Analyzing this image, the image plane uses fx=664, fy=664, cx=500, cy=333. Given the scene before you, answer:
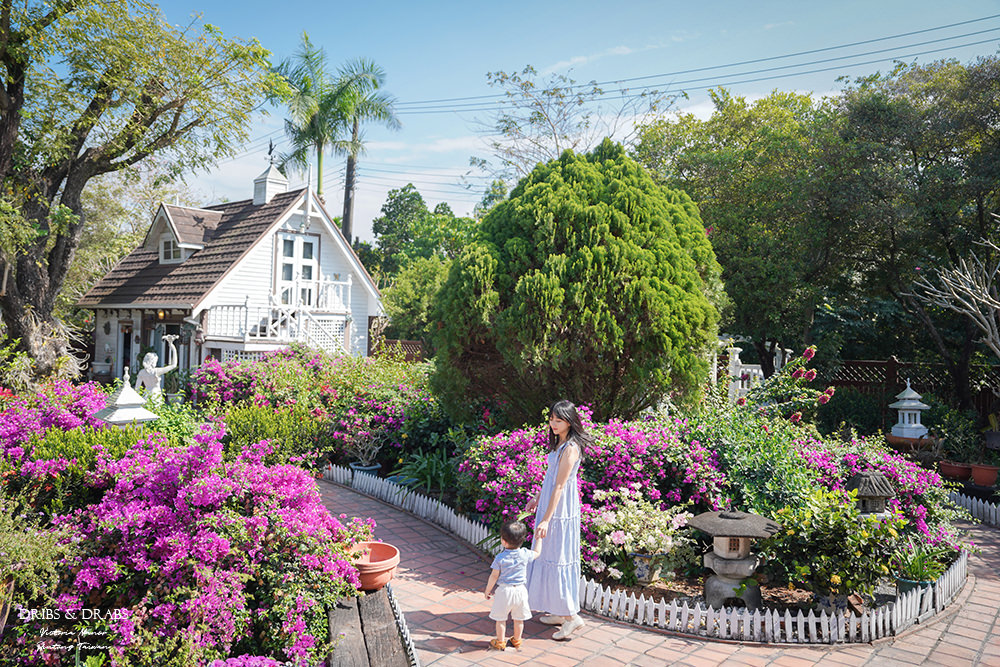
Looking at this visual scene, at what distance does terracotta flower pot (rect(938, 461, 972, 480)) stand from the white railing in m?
13.4

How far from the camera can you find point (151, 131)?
17.1 meters

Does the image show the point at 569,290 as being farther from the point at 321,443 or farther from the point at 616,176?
the point at 321,443

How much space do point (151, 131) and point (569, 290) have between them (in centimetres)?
1434

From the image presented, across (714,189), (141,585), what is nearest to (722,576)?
(141,585)

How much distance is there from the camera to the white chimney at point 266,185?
21741 millimetres

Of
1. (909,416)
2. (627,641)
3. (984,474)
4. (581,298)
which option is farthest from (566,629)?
(909,416)

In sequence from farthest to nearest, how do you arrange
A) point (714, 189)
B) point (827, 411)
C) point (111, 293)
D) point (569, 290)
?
1. point (111, 293)
2. point (714, 189)
3. point (827, 411)
4. point (569, 290)

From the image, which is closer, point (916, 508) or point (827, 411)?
point (916, 508)

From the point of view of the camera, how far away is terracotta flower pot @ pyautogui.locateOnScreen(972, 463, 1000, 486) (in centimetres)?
1020

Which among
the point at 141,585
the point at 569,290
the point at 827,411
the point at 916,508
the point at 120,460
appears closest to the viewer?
the point at 141,585

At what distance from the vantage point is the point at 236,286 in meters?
19.4

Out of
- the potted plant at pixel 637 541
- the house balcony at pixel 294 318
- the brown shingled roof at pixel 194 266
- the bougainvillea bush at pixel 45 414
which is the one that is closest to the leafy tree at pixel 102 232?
the brown shingled roof at pixel 194 266

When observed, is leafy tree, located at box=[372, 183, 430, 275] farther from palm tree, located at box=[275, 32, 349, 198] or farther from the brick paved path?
the brick paved path

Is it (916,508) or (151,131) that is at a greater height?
(151,131)
